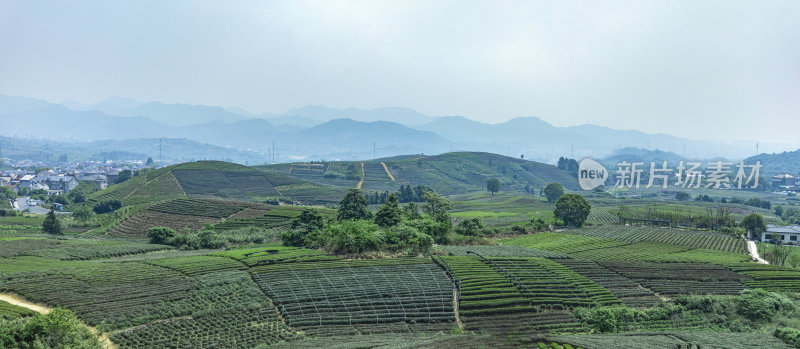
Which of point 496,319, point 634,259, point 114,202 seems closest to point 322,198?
point 114,202

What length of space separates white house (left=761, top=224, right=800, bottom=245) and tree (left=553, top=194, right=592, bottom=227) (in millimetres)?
32270

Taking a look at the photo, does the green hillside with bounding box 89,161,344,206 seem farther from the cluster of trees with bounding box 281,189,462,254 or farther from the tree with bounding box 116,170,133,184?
the cluster of trees with bounding box 281,189,462,254

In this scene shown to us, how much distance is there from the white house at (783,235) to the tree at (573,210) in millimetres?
32270

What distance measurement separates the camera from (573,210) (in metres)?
92.8

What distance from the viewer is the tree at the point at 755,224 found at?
88250 mm

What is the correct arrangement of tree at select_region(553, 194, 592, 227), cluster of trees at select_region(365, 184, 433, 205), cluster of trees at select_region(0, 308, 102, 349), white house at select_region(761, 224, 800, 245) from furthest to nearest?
cluster of trees at select_region(365, 184, 433, 205), tree at select_region(553, 194, 592, 227), white house at select_region(761, 224, 800, 245), cluster of trees at select_region(0, 308, 102, 349)

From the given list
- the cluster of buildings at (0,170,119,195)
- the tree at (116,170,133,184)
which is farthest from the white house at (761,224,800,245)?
the cluster of buildings at (0,170,119,195)

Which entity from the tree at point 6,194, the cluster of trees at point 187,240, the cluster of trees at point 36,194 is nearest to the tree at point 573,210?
the cluster of trees at point 187,240

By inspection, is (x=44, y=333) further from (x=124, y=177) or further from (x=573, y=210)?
(x=124, y=177)

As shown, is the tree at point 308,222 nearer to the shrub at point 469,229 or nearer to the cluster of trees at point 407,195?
the shrub at point 469,229

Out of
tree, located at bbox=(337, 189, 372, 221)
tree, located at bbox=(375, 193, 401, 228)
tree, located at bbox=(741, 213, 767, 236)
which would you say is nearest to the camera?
tree, located at bbox=(375, 193, 401, 228)

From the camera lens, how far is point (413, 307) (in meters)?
42.8

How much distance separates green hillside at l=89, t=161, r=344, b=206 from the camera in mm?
115000

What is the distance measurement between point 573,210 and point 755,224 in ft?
108
